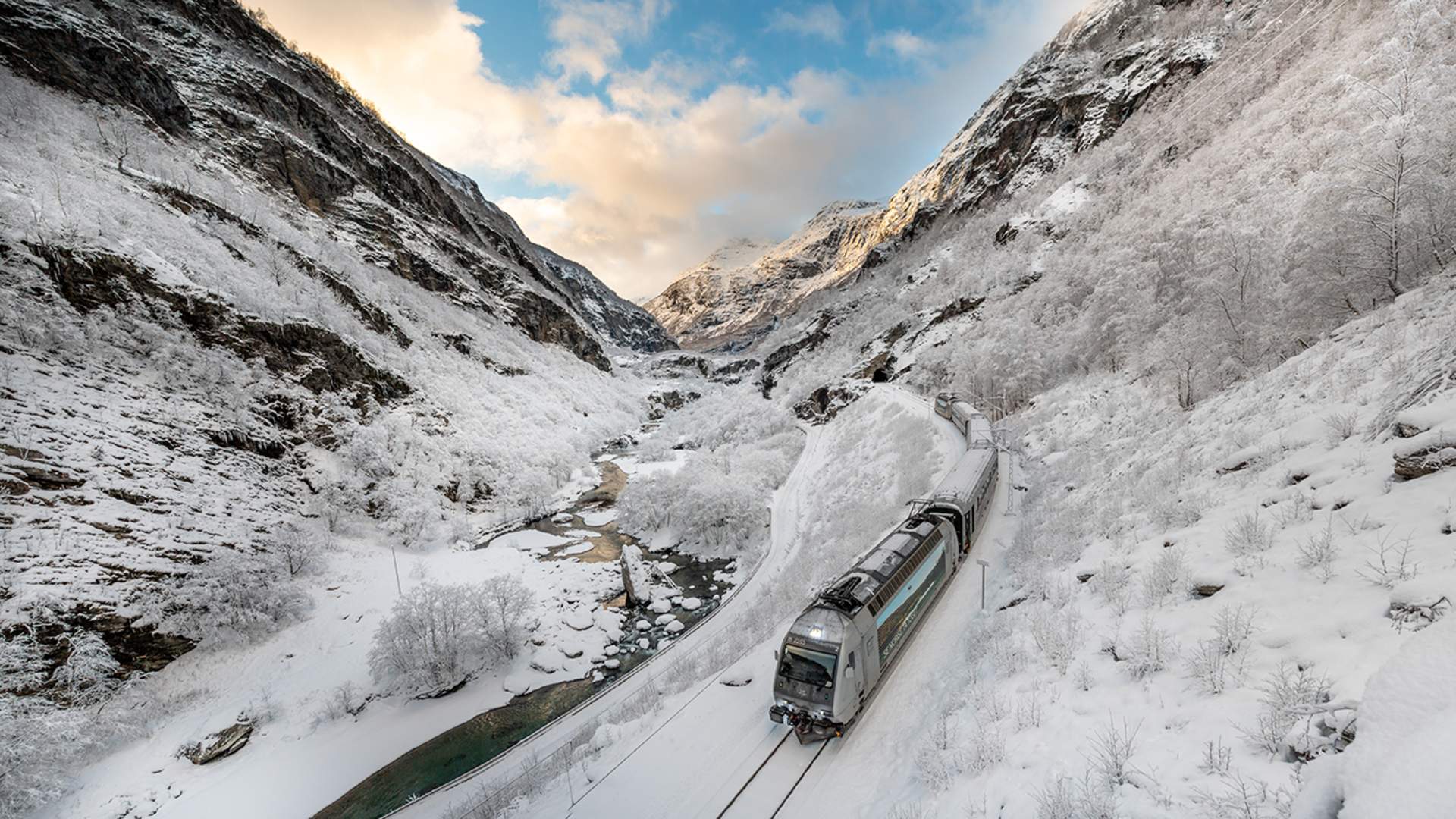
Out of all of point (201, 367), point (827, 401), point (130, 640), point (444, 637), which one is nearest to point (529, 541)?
point (444, 637)

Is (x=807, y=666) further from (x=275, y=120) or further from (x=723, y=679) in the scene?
(x=275, y=120)

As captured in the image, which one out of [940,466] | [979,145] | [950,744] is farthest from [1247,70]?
[950,744]

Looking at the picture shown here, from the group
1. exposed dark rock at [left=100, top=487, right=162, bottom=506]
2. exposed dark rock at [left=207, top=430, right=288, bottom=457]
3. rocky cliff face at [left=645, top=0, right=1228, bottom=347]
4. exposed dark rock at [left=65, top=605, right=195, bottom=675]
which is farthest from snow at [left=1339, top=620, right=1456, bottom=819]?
rocky cliff face at [left=645, top=0, right=1228, bottom=347]

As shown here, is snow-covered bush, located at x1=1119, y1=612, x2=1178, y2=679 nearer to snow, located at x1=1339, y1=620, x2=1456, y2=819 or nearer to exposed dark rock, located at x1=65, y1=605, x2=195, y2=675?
snow, located at x1=1339, y1=620, x2=1456, y2=819

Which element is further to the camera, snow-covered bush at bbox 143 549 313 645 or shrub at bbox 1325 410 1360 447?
snow-covered bush at bbox 143 549 313 645

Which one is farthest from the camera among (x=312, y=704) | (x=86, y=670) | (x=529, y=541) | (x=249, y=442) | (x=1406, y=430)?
(x=529, y=541)

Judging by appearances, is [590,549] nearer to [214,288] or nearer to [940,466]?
[940,466]
